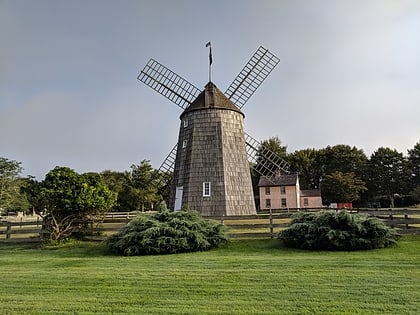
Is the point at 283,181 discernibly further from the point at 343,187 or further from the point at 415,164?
the point at 415,164

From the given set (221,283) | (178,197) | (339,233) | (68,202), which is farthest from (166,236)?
(178,197)

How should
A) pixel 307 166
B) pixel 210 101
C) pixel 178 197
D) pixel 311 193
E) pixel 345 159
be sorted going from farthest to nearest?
1. pixel 345 159
2. pixel 307 166
3. pixel 311 193
4. pixel 210 101
5. pixel 178 197

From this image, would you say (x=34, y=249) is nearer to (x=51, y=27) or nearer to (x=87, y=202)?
(x=87, y=202)

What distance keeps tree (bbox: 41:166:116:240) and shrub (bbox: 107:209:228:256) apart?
2.71 m

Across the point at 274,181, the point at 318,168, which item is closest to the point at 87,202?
the point at 274,181

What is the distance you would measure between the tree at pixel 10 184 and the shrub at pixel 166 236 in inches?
1408

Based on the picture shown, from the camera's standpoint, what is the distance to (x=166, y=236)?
35.0 feet

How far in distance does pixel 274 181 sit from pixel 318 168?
17466 millimetres

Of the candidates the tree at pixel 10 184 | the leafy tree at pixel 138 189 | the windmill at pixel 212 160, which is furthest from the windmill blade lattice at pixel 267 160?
the tree at pixel 10 184

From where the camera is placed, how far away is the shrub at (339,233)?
10.1 metres

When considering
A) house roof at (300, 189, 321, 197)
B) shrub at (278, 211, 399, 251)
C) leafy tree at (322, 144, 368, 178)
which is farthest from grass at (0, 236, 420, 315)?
leafy tree at (322, 144, 368, 178)

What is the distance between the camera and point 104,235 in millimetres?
13414

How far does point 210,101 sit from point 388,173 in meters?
45.8

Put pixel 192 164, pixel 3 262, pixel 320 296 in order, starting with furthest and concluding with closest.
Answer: pixel 192 164 < pixel 3 262 < pixel 320 296
